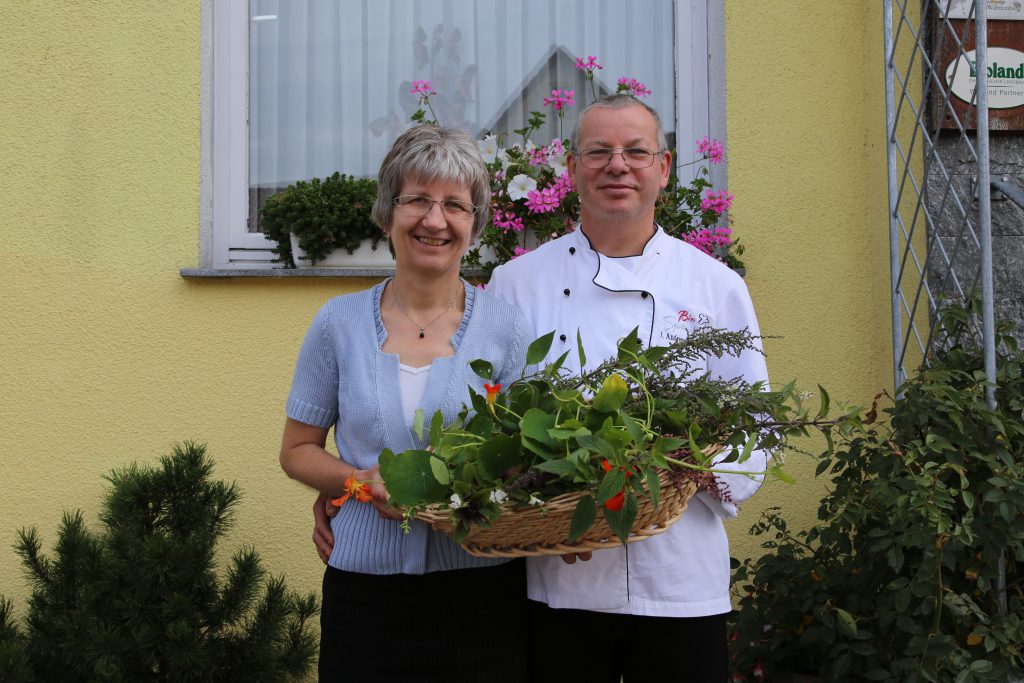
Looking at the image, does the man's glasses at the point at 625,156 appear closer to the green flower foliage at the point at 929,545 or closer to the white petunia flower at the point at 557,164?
the green flower foliage at the point at 929,545

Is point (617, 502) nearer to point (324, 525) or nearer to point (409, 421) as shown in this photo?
point (409, 421)

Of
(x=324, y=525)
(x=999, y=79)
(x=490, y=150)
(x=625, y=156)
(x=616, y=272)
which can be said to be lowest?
(x=324, y=525)

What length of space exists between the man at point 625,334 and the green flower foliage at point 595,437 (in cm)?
23

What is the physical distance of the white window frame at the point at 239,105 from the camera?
3.69m

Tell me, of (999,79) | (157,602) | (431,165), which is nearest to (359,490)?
(431,165)

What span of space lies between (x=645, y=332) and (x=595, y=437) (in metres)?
0.57

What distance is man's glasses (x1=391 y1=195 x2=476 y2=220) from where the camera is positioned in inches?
75.5

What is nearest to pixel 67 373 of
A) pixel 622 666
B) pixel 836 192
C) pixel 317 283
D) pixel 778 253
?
pixel 317 283

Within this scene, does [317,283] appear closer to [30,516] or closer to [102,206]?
[102,206]

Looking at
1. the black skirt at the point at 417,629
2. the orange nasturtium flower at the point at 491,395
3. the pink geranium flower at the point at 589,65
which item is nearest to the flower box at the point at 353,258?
the pink geranium flower at the point at 589,65

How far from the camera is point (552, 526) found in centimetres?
162

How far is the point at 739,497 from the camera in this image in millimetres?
1967

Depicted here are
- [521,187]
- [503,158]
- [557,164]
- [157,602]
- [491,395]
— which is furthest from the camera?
[503,158]

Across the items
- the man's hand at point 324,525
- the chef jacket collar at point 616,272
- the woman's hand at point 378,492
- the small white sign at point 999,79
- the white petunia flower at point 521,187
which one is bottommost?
the man's hand at point 324,525
